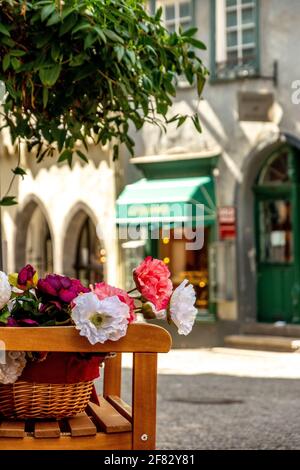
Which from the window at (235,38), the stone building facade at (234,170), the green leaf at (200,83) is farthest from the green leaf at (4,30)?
the window at (235,38)

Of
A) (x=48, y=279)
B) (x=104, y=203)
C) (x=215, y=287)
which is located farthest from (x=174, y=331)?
(x=48, y=279)

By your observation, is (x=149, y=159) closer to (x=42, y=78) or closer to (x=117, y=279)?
(x=117, y=279)

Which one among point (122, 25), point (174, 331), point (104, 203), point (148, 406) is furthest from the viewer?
point (104, 203)

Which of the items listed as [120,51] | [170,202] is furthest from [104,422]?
[170,202]

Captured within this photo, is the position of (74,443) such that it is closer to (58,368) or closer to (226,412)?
(58,368)

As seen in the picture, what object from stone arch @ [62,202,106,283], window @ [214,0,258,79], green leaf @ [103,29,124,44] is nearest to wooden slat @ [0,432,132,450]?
green leaf @ [103,29,124,44]

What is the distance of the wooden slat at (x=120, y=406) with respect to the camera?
3846 mm

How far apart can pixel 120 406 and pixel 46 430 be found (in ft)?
1.88

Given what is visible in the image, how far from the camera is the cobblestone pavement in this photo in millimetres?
8898

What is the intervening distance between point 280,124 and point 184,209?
7.28ft

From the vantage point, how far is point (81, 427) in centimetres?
356

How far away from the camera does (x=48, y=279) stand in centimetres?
375

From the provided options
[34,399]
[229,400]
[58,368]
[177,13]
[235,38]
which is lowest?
[229,400]

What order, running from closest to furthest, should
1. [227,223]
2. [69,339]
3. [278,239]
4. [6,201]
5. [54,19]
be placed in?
[69,339] → [54,19] → [6,201] → [278,239] → [227,223]
